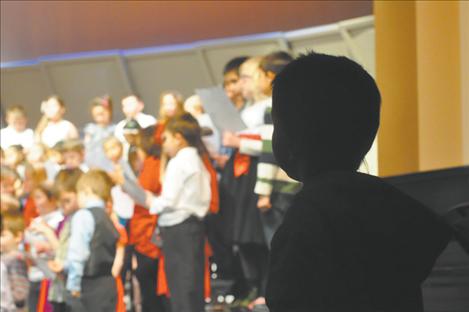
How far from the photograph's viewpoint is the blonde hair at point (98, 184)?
26.0 ft

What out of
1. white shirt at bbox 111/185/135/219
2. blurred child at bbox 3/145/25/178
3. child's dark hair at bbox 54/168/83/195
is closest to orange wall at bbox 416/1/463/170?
white shirt at bbox 111/185/135/219

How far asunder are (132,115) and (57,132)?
2.19 feet

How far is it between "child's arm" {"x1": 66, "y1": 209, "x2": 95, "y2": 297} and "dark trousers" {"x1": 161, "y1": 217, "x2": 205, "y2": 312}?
24.0 inches

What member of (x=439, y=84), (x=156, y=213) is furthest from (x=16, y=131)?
(x=439, y=84)

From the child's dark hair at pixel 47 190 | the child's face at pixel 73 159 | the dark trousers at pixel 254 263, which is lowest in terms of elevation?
the dark trousers at pixel 254 263

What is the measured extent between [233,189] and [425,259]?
5.63 metres

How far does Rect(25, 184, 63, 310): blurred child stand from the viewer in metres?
8.20

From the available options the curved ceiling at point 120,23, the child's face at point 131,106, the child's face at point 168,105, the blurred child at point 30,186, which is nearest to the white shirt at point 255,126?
the child's face at point 168,105

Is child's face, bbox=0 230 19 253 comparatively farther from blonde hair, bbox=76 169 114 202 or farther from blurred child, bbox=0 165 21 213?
blonde hair, bbox=76 169 114 202

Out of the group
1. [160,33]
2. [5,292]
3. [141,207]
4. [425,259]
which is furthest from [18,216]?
[425,259]

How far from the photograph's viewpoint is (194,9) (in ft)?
34.2

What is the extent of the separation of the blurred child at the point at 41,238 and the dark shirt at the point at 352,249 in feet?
21.4

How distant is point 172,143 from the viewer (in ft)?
24.9

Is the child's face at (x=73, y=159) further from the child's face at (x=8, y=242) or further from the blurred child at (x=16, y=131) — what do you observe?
the blurred child at (x=16, y=131)
